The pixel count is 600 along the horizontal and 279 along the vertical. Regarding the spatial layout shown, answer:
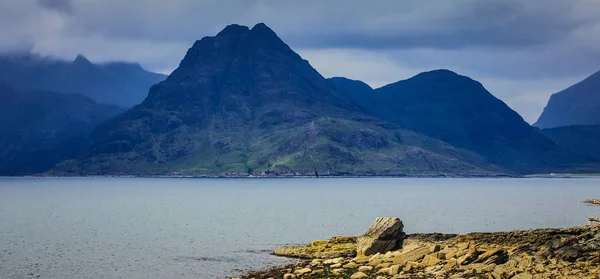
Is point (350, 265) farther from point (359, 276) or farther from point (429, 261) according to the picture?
point (429, 261)

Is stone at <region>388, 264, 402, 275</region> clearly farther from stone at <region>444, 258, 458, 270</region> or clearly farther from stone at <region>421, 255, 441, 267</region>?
stone at <region>444, 258, 458, 270</region>

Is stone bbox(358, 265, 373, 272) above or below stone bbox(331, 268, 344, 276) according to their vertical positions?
above

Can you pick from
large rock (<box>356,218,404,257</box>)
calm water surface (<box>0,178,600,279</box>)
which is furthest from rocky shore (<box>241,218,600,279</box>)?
calm water surface (<box>0,178,600,279</box>)

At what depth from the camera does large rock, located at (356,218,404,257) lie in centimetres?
7662

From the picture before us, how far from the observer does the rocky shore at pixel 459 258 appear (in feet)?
185

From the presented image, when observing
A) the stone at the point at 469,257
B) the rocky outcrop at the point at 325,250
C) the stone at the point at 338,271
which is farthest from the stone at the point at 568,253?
the rocky outcrop at the point at 325,250

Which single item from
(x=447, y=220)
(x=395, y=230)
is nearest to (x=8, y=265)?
(x=395, y=230)

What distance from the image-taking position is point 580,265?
55281 millimetres

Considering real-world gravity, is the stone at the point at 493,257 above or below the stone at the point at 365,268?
above

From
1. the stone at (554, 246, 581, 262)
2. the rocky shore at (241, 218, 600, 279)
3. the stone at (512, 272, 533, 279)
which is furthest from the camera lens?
the stone at (554, 246, 581, 262)

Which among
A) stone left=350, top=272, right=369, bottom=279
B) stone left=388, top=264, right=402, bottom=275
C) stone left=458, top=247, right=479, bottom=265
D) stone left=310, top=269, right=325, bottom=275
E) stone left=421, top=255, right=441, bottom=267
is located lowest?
stone left=310, top=269, right=325, bottom=275

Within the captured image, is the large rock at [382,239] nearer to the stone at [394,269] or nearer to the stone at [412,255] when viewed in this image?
the stone at [412,255]

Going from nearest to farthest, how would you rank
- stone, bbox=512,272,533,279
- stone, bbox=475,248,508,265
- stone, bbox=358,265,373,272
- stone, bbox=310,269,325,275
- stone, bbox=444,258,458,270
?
stone, bbox=512,272,533,279
stone, bbox=475,248,508,265
stone, bbox=444,258,458,270
stone, bbox=358,265,373,272
stone, bbox=310,269,325,275

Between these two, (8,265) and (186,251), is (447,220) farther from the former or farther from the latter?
(8,265)
